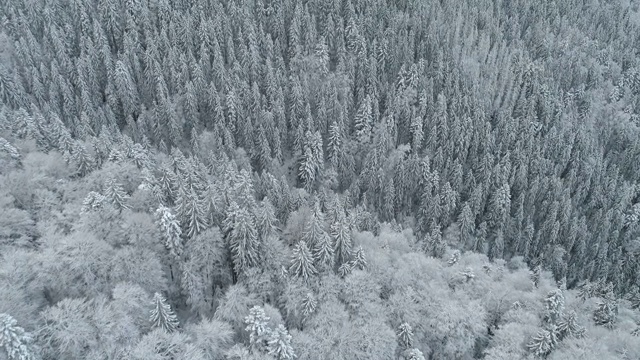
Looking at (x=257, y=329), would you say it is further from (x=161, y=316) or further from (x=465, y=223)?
(x=465, y=223)

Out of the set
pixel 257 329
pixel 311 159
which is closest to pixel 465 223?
pixel 311 159

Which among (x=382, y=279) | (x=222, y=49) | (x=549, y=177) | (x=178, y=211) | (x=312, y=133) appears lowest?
(x=549, y=177)

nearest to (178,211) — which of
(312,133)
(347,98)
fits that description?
(312,133)

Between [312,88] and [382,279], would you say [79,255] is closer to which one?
[382,279]

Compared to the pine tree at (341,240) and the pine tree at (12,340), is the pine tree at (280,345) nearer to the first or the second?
the pine tree at (341,240)

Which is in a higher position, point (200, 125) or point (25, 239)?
point (25, 239)

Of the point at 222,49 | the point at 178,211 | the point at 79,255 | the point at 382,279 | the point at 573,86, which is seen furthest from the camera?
the point at 573,86
